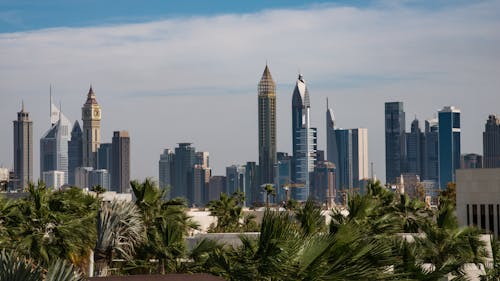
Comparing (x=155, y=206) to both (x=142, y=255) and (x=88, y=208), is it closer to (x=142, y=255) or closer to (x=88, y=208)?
(x=88, y=208)

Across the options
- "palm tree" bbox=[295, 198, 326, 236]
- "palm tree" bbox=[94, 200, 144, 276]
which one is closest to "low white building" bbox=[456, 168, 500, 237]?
"palm tree" bbox=[94, 200, 144, 276]

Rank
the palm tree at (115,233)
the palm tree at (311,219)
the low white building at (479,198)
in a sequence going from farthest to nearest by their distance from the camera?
the low white building at (479,198) → the palm tree at (115,233) → the palm tree at (311,219)

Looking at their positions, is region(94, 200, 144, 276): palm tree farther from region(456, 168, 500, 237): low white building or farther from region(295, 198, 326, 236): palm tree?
region(456, 168, 500, 237): low white building

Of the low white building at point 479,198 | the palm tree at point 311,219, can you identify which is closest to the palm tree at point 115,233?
the palm tree at point 311,219

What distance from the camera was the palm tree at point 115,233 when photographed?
3256cm

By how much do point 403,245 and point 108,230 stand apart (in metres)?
7.96

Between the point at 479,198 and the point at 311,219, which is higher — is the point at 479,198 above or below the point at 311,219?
below

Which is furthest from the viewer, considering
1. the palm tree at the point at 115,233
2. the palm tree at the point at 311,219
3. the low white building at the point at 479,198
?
the low white building at the point at 479,198

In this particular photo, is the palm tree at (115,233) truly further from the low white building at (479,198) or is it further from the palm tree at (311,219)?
the low white building at (479,198)

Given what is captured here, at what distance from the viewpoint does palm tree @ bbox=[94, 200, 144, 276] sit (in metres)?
32.6

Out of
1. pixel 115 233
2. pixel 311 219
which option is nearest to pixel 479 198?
pixel 115 233

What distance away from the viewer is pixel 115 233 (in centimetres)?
3359

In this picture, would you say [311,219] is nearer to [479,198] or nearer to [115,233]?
[115,233]

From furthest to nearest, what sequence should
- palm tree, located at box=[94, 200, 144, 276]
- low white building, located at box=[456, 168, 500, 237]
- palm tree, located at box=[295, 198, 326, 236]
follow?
low white building, located at box=[456, 168, 500, 237] < palm tree, located at box=[94, 200, 144, 276] < palm tree, located at box=[295, 198, 326, 236]
